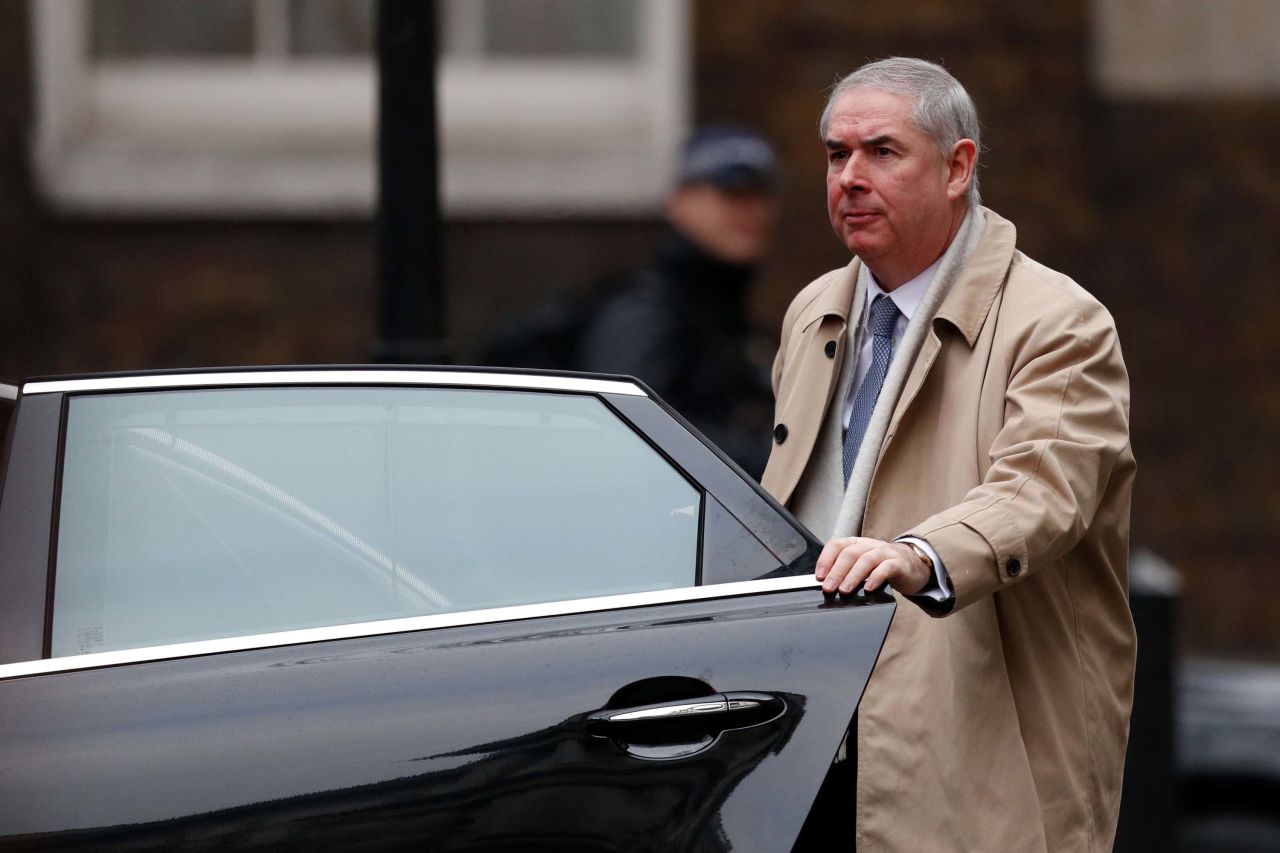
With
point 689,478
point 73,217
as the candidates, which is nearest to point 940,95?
point 689,478

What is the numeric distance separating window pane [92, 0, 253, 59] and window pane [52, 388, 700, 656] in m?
5.21

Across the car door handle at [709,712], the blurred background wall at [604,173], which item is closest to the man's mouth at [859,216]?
the car door handle at [709,712]

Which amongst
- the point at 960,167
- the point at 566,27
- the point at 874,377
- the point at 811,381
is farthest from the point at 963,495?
the point at 566,27

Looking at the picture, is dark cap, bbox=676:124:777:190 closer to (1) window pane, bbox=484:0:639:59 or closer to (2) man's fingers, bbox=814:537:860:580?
(2) man's fingers, bbox=814:537:860:580

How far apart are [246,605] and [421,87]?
165 cm

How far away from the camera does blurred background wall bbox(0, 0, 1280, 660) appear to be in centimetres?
698

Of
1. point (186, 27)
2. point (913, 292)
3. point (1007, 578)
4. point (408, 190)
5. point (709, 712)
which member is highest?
point (186, 27)

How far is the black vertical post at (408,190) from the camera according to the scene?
142 inches

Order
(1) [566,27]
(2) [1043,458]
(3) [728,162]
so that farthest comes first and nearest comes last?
(1) [566,27] < (3) [728,162] < (2) [1043,458]

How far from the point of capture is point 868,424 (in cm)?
262

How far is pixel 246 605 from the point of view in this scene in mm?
2285

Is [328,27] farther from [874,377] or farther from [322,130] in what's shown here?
[874,377]

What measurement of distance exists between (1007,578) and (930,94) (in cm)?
76

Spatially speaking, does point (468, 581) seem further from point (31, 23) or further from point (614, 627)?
point (31, 23)
